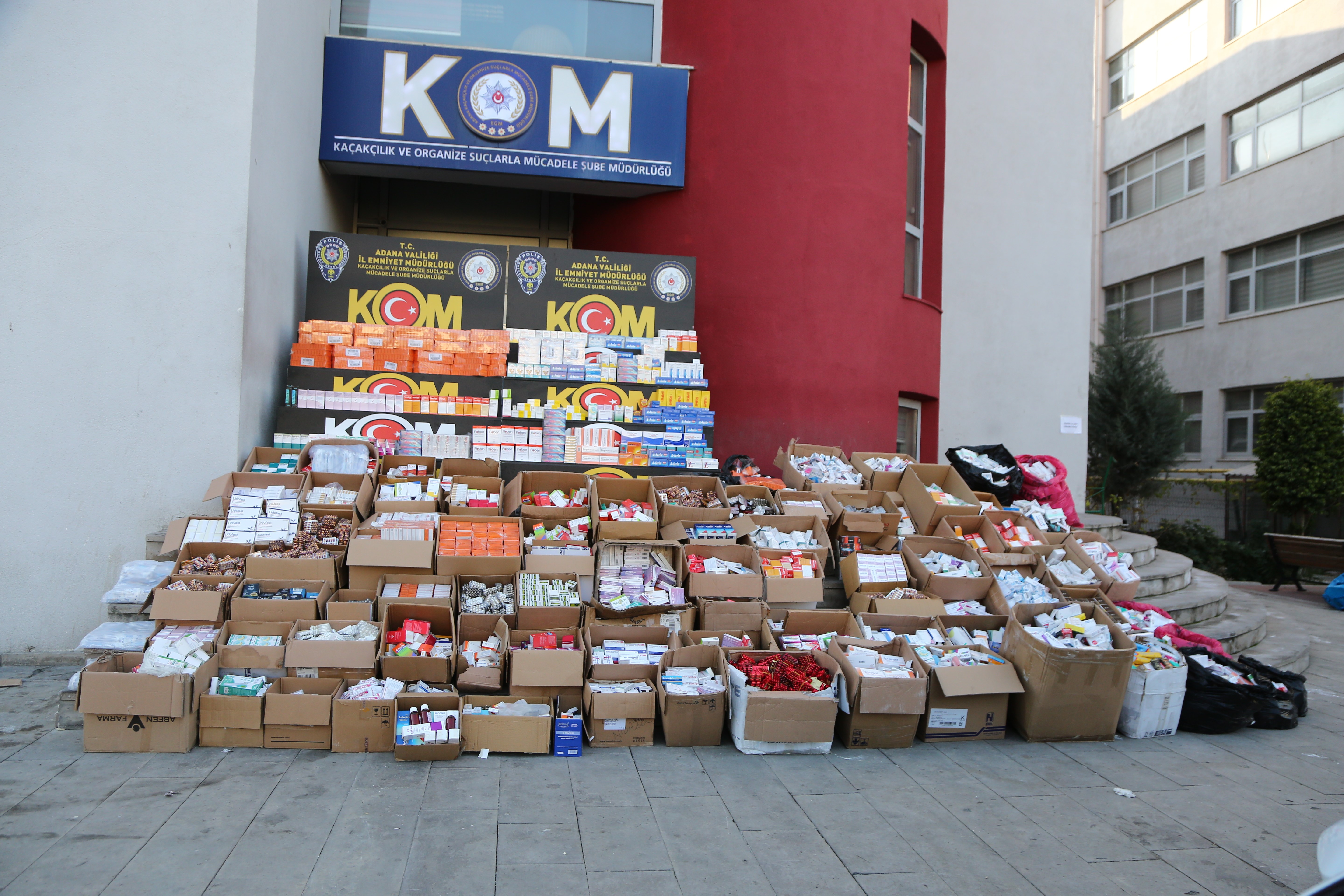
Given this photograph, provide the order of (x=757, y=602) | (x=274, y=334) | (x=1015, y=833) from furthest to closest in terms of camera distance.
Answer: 1. (x=274, y=334)
2. (x=757, y=602)
3. (x=1015, y=833)

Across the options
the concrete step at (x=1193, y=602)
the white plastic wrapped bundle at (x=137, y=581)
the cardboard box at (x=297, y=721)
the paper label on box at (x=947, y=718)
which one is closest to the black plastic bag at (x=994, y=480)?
the concrete step at (x=1193, y=602)

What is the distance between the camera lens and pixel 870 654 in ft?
16.8

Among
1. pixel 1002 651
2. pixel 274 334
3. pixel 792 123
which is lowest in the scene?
pixel 1002 651

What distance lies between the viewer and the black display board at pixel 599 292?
8.23 meters

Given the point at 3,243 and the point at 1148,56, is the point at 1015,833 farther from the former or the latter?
the point at 1148,56

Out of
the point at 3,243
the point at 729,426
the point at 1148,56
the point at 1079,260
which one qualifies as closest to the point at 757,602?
the point at 729,426

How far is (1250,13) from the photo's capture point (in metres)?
17.9

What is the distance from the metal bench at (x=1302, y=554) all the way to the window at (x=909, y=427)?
634 cm

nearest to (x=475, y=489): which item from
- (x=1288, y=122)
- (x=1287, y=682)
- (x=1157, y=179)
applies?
(x=1287, y=682)

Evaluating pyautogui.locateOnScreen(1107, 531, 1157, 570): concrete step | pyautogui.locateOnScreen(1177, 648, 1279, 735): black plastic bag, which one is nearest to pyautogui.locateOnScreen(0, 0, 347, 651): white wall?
pyautogui.locateOnScreen(1177, 648, 1279, 735): black plastic bag

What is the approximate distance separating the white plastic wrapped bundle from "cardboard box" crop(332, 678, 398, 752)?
1.88 metres

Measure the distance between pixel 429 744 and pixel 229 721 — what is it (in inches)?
43.7

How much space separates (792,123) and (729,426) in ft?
11.5

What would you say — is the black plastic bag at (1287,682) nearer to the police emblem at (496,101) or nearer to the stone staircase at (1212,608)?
the stone staircase at (1212,608)
